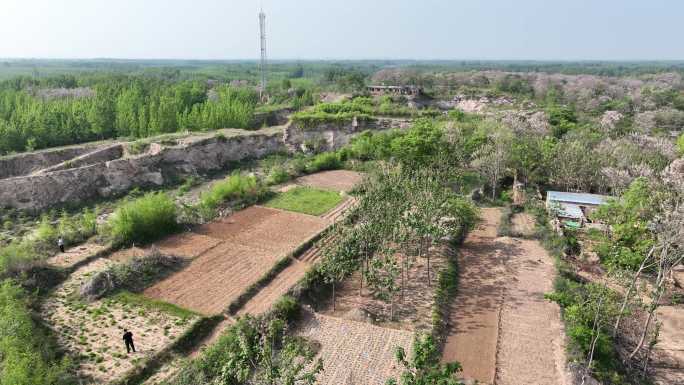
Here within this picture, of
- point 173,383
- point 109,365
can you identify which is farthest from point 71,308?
point 173,383

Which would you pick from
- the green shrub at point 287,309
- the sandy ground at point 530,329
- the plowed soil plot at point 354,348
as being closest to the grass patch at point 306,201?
the green shrub at point 287,309

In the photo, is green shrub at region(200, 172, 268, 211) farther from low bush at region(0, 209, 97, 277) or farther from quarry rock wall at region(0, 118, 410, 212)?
quarry rock wall at region(0, 118, 410, 212)

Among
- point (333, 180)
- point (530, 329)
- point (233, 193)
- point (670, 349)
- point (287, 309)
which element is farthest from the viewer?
point (333, 180)

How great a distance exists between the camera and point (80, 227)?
2264 cm

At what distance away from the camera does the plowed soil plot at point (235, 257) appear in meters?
17.5

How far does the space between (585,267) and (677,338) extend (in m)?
5.09

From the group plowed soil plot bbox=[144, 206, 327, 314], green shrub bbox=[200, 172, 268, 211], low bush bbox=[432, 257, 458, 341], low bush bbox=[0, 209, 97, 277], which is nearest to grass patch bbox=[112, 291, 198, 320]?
plowed soil plot bbox=[144, 206, 327, 314]

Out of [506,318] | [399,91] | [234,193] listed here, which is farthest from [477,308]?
[399,91]

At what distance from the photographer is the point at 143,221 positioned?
72.7ft

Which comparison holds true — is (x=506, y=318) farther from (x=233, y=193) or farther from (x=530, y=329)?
(x=233, y=193)

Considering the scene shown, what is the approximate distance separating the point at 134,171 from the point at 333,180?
15.0 meters

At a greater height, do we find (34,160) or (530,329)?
(34,160)

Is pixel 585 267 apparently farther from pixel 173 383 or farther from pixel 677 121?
pixel 677 121

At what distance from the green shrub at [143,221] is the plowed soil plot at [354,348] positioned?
11.1 m
